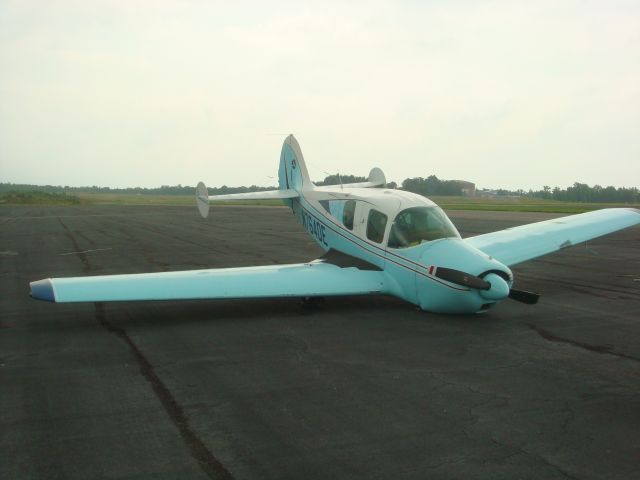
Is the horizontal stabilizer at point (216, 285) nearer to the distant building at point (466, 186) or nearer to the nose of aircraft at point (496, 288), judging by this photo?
the nose of aircraft at point (496, 288)

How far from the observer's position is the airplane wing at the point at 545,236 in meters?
14.1

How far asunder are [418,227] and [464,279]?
6.26 feet

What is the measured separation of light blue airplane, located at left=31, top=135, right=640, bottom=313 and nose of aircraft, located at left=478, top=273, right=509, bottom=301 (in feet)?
0.05

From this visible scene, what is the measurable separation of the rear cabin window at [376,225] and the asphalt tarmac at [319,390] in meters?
1.39

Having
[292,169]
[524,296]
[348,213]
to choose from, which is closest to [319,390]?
[524,296]

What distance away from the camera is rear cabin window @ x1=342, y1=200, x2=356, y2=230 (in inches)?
527

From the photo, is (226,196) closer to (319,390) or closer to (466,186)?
(319,390)

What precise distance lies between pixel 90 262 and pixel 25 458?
15.6m

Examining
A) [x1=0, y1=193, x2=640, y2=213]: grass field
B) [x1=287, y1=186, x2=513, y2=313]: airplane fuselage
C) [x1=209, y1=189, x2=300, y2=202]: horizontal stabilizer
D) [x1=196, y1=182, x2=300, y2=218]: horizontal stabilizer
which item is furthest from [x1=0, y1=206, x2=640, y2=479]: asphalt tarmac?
[x1=0, y1=193, x2=640, y2=213]: grass field

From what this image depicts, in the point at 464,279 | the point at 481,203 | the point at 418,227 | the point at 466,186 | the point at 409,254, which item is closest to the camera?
the point at 464,279

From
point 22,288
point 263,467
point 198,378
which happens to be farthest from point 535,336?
point 22,288

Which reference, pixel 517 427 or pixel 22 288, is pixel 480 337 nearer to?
pixel 517 427

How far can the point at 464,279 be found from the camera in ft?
32.9

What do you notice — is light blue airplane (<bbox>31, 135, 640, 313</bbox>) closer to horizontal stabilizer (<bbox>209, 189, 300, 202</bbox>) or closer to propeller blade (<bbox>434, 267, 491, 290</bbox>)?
propeller blade (<bbox>434, 267, 491, 290</bbox>)
